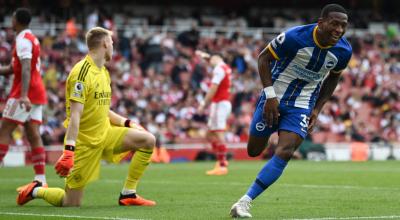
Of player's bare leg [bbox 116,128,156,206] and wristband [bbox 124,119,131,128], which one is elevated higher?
wristband [bbox 124,119,131,128]

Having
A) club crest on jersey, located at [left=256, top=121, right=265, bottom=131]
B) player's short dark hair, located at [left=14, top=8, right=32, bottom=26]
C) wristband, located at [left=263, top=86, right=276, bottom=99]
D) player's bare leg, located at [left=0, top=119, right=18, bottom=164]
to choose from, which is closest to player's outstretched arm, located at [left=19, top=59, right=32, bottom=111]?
player's bare leg, located at [left=0, top=119, right=18, bottom=164]

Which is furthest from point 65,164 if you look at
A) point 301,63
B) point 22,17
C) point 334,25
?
point 22,17

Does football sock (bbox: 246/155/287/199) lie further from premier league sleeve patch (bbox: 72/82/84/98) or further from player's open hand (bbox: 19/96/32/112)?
player's open hand (bbox: 19/96/32/112)

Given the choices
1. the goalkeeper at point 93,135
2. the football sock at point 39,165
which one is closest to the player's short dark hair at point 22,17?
the football sock at point 39,165

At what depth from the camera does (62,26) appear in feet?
104

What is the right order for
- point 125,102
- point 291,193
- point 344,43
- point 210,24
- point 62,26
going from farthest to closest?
1. point 210,24
2. point 62,26
3. point 125,102
4. point 291,193
5. point 344,43

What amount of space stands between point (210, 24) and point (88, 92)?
27.1m

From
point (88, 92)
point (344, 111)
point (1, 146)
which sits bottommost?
point (344, 111)

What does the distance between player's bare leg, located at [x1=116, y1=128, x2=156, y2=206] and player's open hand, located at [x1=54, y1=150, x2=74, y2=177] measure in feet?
3.14

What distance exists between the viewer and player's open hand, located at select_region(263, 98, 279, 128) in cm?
922

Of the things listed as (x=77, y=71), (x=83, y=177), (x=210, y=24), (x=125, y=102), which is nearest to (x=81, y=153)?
(x=83, y=177)

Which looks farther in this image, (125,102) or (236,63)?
(236,63)

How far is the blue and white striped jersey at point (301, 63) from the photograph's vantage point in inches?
374

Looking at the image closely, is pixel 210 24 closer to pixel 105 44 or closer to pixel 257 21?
pixel 257 21
